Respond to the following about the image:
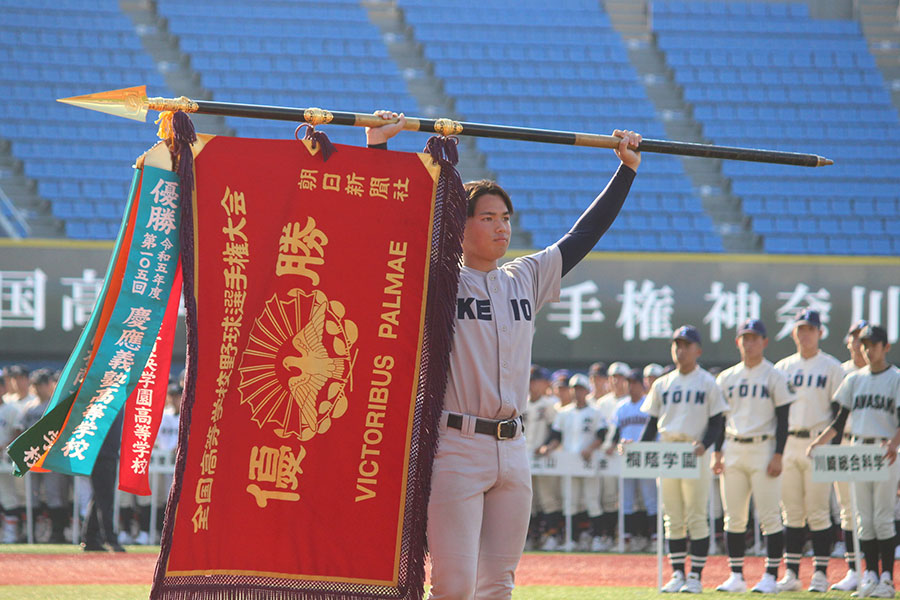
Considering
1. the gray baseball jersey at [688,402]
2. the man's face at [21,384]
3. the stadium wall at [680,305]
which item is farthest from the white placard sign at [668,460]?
the man's face at [21,384]

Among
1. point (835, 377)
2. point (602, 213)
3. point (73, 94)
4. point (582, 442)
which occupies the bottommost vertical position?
point (582, 442)

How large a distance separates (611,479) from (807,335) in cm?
449

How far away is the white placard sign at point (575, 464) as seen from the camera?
13062 mm

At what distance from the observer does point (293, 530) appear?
13.7 ft

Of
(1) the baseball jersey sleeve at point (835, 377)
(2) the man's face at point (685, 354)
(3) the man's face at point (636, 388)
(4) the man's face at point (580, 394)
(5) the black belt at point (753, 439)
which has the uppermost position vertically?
(2) the man's face at point (685, 354)

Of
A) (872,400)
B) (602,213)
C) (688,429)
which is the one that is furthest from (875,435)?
(602,213)

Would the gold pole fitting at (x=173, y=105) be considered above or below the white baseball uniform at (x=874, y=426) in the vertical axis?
above

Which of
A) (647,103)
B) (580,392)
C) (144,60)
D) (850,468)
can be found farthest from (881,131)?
(850,468)

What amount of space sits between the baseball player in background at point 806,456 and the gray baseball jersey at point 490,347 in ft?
17.0

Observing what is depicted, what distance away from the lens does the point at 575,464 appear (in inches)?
517

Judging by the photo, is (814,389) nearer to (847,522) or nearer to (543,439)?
(847,522)

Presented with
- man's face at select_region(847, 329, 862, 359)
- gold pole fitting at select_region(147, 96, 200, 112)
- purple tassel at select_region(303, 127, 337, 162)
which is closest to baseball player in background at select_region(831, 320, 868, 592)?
man's face at select_region(847, 329, 862, 359)

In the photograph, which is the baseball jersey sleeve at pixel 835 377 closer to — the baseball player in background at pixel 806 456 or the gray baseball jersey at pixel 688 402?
the baseball player in background at pixel 806 456

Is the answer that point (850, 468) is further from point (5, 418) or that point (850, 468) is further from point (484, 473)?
point (5, 418)
